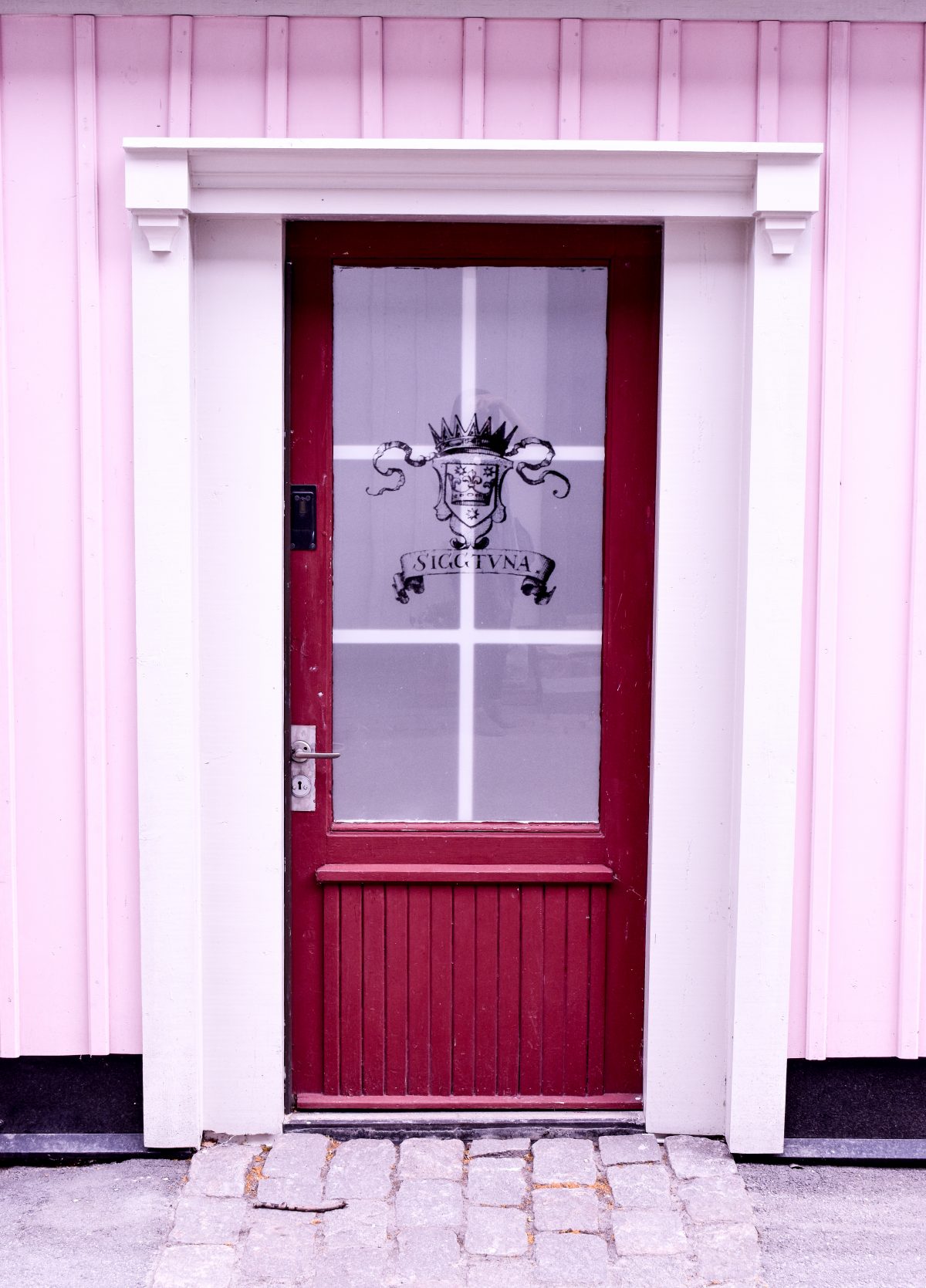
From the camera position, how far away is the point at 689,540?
10.8 ft

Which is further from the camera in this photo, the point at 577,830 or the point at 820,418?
the point at 577,830

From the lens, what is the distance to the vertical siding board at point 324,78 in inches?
123

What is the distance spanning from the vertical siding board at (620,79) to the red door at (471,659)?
283mm

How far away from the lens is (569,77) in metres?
3.13

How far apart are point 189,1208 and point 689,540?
7.69 feet

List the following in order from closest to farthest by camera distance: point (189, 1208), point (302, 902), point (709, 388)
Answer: point (189, 1208) → point (709, 388) → point (302, 902)

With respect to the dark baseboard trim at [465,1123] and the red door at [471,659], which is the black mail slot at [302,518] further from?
the dark baseboard trim at [465,1123]

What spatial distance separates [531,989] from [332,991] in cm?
62

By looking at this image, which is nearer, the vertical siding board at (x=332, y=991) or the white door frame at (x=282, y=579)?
the white door frame at (x=282, y=579)

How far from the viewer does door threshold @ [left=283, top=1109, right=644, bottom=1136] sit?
3.44m

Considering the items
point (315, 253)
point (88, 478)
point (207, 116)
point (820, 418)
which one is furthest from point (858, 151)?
point (88, 478)

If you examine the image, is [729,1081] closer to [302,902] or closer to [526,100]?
[302,902]

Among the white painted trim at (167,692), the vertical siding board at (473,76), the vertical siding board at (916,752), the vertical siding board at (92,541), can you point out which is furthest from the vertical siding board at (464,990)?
the vertical siding board at (473,76)

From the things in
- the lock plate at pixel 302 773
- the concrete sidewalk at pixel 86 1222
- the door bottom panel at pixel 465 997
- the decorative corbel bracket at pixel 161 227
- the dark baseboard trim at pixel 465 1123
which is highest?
the decorative corbel bracket at pixel 161 227
